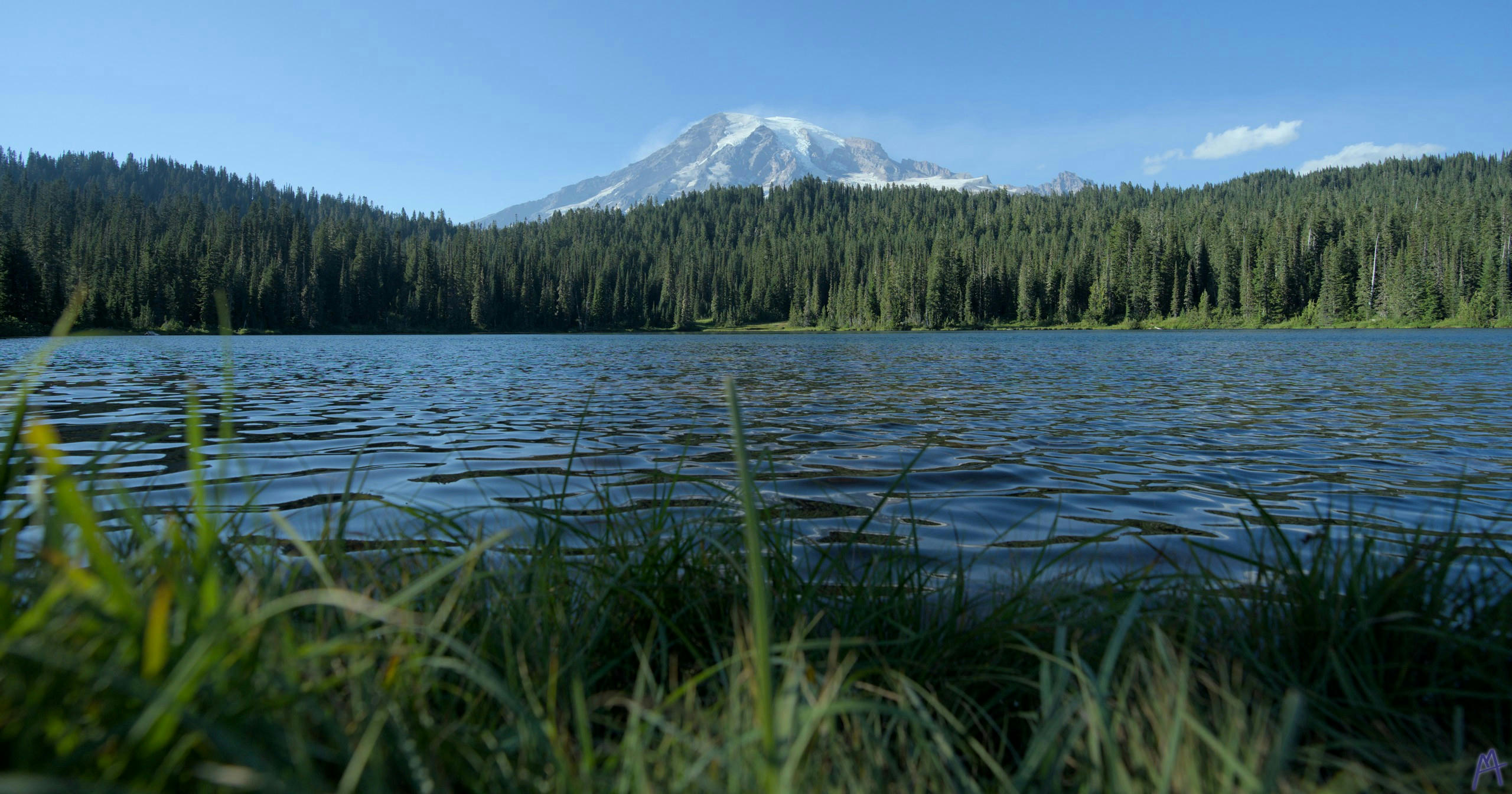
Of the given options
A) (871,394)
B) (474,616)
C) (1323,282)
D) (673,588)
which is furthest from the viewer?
(1323,282)

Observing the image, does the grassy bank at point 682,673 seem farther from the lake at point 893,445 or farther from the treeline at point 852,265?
the treeline at point 852,265

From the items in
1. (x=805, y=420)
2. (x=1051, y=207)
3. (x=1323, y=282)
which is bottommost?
(x=805, y=420)

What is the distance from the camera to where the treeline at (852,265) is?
7881cm

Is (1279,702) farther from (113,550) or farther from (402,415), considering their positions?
(402,415)

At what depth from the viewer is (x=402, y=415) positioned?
37.6 ft

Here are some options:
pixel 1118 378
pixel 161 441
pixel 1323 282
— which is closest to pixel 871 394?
pixel 1118 378

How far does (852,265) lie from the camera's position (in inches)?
4870

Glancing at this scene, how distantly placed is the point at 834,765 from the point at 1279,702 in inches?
52.8

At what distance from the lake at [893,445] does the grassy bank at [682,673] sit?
12.0 inches

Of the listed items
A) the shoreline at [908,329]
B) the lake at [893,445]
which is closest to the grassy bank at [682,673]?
the lake at [893,445]

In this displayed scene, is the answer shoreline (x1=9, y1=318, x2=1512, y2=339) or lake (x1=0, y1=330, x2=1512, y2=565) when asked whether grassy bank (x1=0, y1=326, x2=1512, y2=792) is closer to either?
lake (x1=0, y1=330, x2=1512, y2=565)

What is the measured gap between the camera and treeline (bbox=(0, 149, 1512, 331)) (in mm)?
78812

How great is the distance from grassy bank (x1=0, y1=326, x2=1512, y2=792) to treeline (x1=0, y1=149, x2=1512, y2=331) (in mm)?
66323

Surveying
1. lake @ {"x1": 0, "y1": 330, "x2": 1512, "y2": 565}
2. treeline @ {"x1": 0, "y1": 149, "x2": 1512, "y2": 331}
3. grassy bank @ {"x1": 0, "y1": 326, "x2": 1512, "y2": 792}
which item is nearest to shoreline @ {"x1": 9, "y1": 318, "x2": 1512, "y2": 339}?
treeline @ {"x1": 0, "y1": 149, "x2": 1512, "y2": 331}
